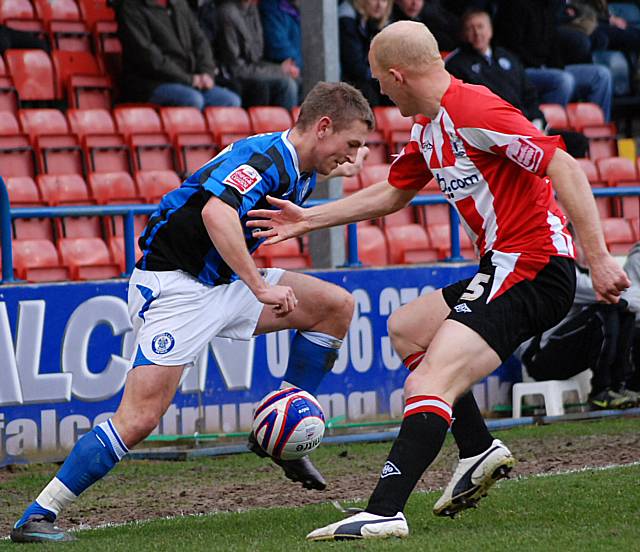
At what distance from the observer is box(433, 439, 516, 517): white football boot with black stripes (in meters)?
5.53

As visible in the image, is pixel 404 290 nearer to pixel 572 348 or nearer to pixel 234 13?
pixel 572 348

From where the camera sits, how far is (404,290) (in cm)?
980

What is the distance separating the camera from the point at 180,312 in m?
5.84

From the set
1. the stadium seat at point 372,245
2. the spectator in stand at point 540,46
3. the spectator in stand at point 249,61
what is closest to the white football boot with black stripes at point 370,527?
the stadium seat at point 372,245

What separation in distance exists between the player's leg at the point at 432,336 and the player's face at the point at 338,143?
2.46ft

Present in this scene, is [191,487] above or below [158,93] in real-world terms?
below

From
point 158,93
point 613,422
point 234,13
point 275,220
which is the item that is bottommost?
point 613,422

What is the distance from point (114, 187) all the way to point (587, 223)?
22.2ft

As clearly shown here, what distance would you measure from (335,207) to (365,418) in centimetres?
406

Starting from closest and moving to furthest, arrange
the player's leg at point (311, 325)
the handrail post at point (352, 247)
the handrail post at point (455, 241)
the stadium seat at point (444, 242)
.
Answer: the player's leg at point (311, 325)
the handrail post at point (352, 247)
the handrail post at point (455, 241)
the stadium seat at point (444, 242)

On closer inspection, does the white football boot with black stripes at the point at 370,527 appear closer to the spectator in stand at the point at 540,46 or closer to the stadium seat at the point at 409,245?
the stadium seat at the point at 409,245

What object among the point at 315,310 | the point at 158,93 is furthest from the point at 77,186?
the point at 315,310

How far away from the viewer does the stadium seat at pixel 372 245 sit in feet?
36.1

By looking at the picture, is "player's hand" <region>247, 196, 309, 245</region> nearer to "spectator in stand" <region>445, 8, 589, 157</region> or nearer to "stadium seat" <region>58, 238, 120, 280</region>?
"stadium seat" <region>58, 238, 120, 280</region>
